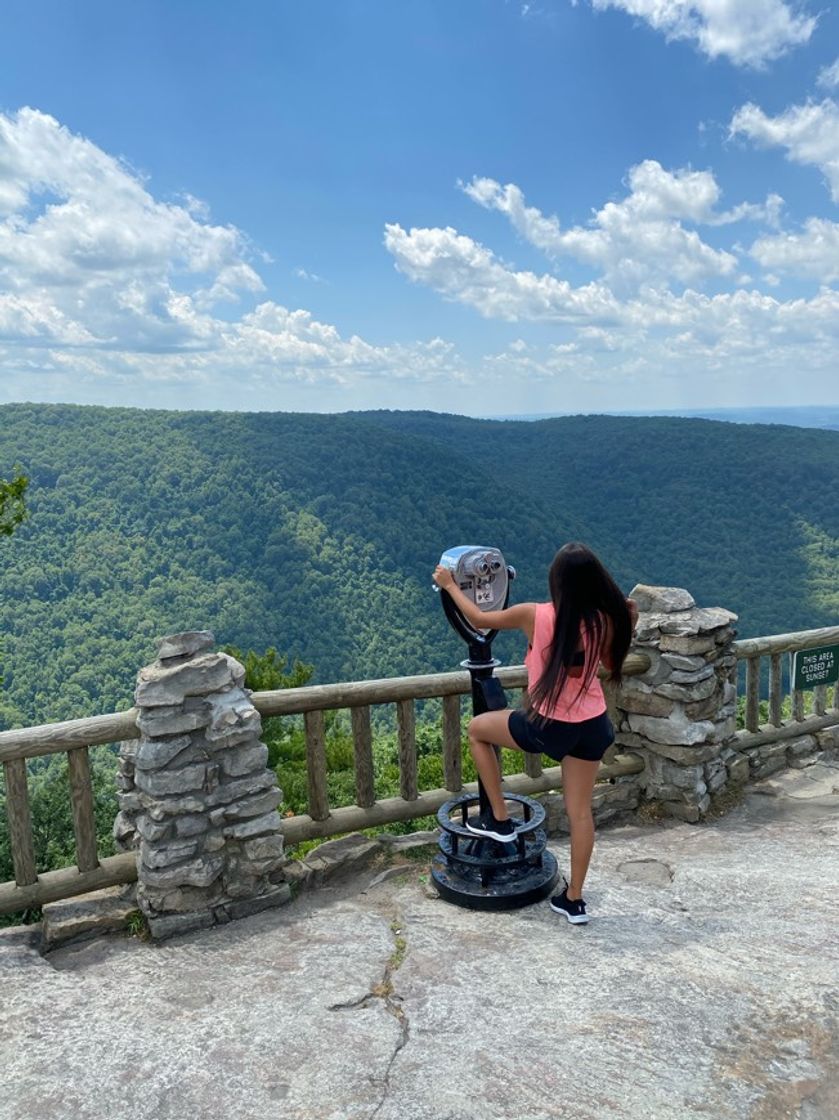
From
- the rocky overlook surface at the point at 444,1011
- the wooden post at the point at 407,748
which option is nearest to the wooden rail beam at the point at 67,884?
the rocky overlook surface at the point at 444,1011

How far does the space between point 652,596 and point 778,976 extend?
2.52m

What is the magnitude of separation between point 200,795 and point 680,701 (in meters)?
2.97

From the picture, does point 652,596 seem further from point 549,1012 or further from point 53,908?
point 53,908

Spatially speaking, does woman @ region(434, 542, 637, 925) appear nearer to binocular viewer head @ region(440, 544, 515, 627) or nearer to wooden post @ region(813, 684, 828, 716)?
binocular viewer head @ region(440, 544, 515, 627)

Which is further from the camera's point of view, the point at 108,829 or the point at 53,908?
the point at 108,829

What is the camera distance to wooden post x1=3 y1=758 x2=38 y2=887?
362 cm

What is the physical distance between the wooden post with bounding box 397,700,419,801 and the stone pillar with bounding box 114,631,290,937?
2.80 ft

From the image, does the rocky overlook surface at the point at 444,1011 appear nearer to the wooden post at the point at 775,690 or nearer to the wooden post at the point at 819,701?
the wooden post at the point at 775,690

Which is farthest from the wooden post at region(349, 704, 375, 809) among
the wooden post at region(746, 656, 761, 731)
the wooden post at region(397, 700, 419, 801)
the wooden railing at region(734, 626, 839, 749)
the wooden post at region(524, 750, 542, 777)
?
the wooden post at region(746, 656, 761, 731)

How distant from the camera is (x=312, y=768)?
14.1ft

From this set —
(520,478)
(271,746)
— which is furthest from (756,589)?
(271,746)

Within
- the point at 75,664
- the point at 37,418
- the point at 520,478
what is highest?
the point at 37,418

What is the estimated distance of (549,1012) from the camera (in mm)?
2883

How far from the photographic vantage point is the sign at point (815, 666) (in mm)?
6094
